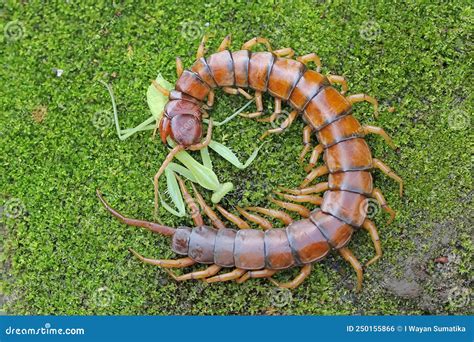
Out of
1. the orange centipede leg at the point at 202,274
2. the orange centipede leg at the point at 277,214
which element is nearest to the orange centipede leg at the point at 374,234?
the orange centipede leg at the point at 277,214

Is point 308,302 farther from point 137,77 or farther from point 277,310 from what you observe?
point 137,77

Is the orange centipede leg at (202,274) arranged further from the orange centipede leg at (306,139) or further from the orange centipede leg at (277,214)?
the orange centipede leg at (306,139)

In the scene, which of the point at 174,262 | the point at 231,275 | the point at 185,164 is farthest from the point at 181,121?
the point at 231,275

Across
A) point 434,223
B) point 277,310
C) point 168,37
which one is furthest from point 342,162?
point 168,37

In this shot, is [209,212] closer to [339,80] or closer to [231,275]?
[231,275]

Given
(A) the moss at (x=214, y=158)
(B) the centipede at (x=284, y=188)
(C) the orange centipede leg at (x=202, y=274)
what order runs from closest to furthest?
1. (B) the centipede at (x=284, y=188)
2. (C) the orange centipede leg at (x=202, y=274)
3. (A) the moss at (x=214, y=158)

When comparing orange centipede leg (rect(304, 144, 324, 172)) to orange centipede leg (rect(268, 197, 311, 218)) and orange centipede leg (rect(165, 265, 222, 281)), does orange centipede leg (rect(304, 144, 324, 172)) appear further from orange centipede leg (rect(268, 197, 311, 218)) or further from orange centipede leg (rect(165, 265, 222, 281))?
orange centipede leg (rect(165, 265, 222, 281))

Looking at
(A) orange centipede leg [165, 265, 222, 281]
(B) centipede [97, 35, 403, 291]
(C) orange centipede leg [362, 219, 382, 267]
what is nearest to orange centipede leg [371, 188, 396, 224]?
(B) centipede [97, 35, 403, 291]
